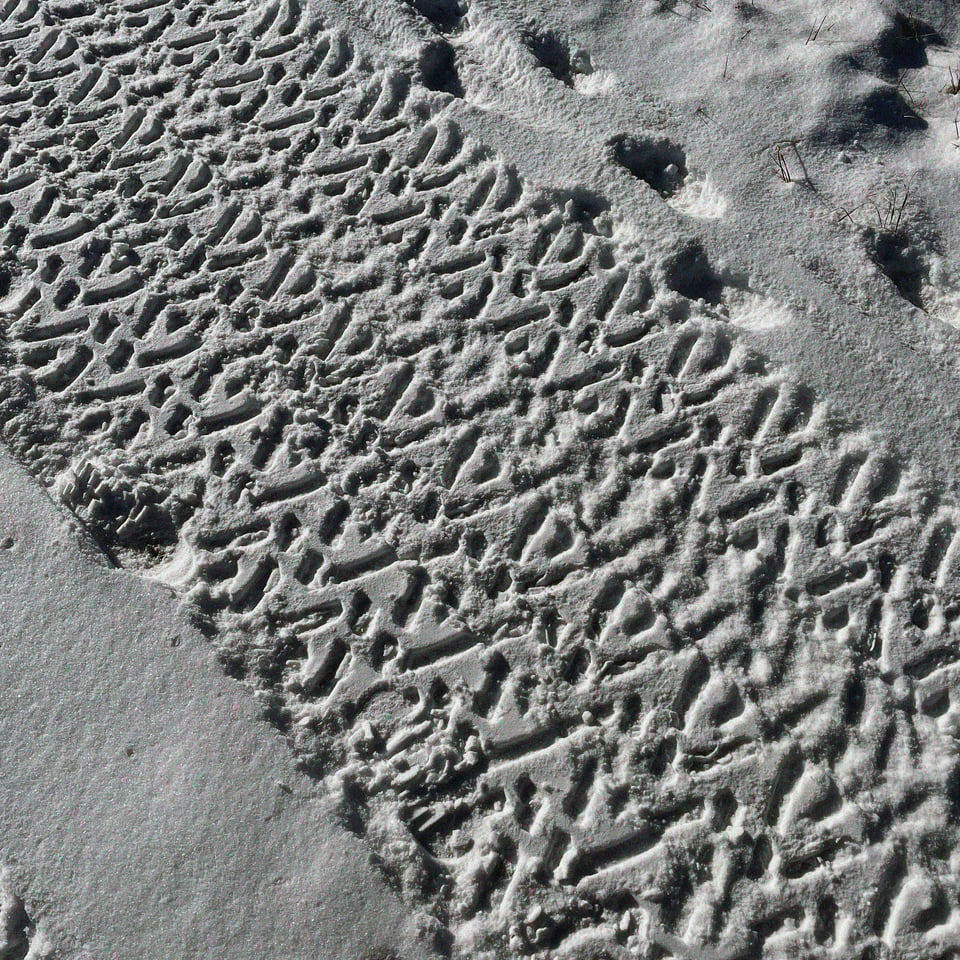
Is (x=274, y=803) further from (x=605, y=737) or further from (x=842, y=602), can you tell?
(x=842, y=602)

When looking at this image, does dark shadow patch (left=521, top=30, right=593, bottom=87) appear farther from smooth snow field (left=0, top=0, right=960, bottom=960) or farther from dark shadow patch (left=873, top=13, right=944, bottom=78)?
dark shadow patch (left=873, top=13, right=944, bottom=78)

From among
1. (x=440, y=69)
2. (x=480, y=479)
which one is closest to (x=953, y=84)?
(x=440, y=69)

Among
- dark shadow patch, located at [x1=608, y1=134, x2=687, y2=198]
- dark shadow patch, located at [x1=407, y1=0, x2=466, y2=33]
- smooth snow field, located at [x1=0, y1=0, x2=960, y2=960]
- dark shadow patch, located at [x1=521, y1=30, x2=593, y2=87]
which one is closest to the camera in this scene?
smooth snow field, located at [x1=0, y1=0, x2=960, y2=960]

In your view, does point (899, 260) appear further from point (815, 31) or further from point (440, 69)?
point (440, 69)

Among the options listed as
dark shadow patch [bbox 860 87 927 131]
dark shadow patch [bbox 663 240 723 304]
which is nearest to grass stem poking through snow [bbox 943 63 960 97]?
dark shadow patch [bbox 860 87 927 131]

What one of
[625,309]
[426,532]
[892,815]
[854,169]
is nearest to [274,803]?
[426,532]

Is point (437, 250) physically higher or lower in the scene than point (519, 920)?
higher

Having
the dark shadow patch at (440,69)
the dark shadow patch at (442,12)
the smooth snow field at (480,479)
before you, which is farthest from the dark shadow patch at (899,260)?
the dark shadow patch at (442,12)
